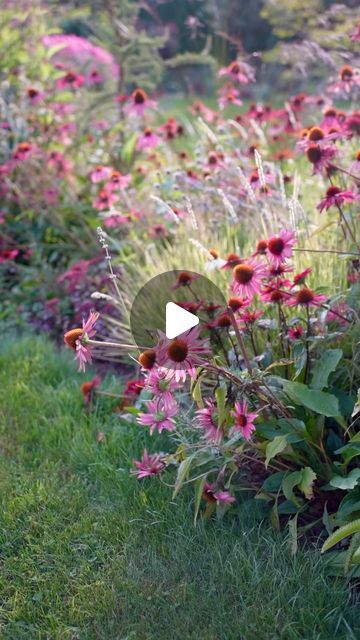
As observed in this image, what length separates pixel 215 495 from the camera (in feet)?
7.29

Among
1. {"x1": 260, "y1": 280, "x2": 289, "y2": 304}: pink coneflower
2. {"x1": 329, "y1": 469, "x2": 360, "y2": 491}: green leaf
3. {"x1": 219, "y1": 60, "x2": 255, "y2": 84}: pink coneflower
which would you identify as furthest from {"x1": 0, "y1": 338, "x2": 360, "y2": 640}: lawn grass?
{"x1": 219, "y1": 60, "x2": 255, "y2": 84}: pink coneflower

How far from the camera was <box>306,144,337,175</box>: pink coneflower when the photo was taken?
2447mm

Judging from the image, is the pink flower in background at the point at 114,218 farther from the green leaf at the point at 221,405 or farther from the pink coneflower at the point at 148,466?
the green leaf at the point at 221,405

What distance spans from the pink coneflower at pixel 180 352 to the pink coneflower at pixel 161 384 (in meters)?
0.04

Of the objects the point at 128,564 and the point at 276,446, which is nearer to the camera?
the point at 276,446

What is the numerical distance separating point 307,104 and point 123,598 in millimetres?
3672

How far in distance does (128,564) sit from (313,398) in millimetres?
647

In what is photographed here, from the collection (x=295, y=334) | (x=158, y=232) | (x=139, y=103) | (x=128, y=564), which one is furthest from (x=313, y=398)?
(x=139, y=103)

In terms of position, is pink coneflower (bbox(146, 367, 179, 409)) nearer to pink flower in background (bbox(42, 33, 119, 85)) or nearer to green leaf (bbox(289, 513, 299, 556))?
green leaf (bbox(289, 513, 299, 556))

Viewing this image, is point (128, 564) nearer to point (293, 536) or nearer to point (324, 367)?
point (293, 536)

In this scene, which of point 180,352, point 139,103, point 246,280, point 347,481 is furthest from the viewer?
point 139,103

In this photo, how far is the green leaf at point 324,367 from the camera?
7.31 feet

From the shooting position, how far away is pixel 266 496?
2221mm

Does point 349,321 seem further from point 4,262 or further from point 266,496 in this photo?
point 4,262
